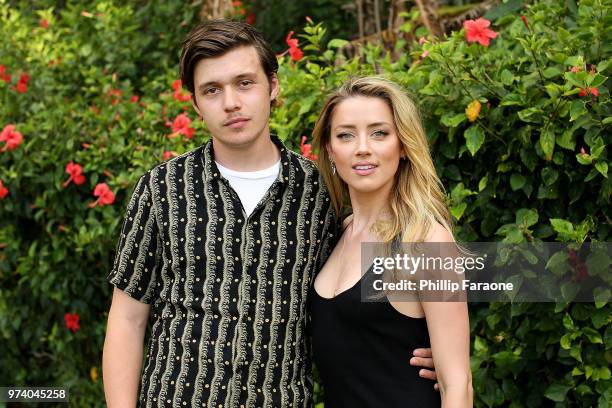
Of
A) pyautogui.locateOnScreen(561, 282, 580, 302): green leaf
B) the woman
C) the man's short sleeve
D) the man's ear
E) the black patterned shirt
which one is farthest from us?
pyautogui.locateOnScreen(561, 282, 580, 302): green leaf

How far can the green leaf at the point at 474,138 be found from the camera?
295 cm

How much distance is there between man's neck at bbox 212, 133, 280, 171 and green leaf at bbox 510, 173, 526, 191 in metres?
0.84

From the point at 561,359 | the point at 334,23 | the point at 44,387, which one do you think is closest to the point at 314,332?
the point at 561,359

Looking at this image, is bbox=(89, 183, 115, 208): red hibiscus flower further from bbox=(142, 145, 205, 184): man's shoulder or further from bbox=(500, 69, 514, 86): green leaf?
bbox=(500, 69, 514, 86): green leaf

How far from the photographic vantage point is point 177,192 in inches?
104

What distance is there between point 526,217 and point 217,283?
107 cm

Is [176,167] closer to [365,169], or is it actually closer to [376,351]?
[365,169]

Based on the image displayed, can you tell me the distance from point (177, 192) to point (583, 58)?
1.42 m

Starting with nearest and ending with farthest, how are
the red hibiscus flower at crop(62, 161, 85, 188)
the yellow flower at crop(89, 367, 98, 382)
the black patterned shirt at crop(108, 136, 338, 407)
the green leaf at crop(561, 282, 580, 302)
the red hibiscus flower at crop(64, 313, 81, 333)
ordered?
the black patterned shirt at crop(108, 136, 338, 407), the green leaf at crop(561, 282, 580, 302), the red hibiscus flower at crop(62, 161, 85, 188), the red hibiscus flower at crop(64, 313, 81, 333), the yellow flower at crop(89, 367, 98, 382)

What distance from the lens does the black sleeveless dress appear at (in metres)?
2.43

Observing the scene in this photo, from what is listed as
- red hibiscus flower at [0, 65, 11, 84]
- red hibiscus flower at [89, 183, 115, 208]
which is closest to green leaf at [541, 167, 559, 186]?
red hibiscus flower at [89, 183, 115, 208]

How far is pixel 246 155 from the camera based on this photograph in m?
2.66

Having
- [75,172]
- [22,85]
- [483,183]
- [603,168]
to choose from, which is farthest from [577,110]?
[22,85]

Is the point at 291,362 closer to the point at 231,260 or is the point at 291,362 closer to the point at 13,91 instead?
the point at 231,260
